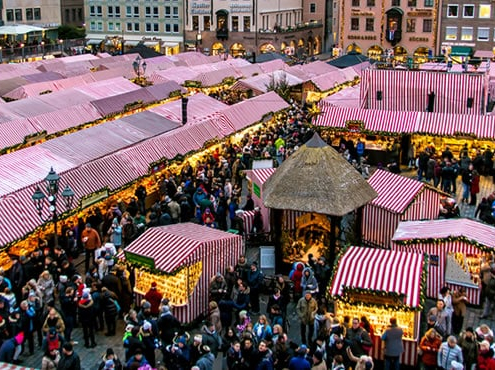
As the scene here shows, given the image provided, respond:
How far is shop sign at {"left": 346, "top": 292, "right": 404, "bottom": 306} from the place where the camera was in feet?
42.2

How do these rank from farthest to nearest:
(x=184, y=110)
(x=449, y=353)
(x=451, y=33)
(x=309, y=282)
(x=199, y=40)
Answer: (x=199, y=40)
(x=451, y=33)
(x=184, y=110)
(x=309, y=282)
(x=449, y=353)

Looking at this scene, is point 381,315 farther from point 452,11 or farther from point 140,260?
point 452,11

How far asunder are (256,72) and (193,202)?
25.8 metres

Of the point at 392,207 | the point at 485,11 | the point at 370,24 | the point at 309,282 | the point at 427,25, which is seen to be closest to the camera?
the point at 309,282

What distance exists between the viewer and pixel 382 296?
12.9 metres

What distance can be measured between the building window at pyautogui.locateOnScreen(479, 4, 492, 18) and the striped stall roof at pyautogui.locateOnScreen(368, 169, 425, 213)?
48519 mm

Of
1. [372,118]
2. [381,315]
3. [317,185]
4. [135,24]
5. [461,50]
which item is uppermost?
[135,24]

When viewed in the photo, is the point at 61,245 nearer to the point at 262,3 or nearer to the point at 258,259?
the point at 258,259

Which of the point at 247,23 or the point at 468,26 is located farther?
the point at 247,23

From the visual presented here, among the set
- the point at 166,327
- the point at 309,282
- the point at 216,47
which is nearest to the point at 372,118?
the point at 309,282

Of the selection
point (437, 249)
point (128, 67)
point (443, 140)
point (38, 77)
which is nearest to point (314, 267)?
point (437, 249)

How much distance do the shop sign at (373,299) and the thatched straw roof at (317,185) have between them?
3.22m

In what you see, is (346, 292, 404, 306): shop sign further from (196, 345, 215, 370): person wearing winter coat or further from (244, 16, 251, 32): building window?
(244, 16, 251, 32): building window

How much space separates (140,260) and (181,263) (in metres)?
0.94
